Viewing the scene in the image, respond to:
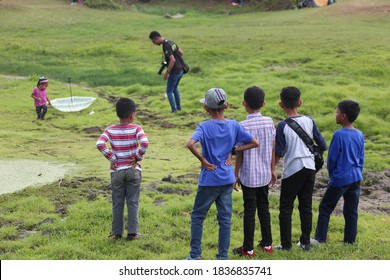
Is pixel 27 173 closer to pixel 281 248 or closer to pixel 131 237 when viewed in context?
pixel 131 237

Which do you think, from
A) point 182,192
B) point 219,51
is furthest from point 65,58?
point 182,192

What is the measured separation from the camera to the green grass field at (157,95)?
696 cm

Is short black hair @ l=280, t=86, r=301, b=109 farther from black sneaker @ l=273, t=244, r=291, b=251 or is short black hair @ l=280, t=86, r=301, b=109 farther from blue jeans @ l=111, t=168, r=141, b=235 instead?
blue jeans @ l=111, t=168, r=141, b=235

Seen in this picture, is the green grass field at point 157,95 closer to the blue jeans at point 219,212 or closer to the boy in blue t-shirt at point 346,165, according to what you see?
the boy in blue t-shirt at point 346,165

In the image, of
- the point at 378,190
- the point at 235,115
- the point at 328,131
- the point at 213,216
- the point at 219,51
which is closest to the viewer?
the point at 213,216

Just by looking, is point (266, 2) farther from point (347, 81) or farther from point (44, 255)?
point (44, 255)

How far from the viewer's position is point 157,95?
17953 mm

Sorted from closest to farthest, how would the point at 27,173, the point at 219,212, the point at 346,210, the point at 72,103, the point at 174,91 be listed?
1. the point at 219,212
2. the point at 346,210
3. the point at 27,173
4. the point at 174,91
5. the point at 72,103

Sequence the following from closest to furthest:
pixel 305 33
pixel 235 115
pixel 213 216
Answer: pixel 213 216 → pixel 235 115 → pixel 305 33

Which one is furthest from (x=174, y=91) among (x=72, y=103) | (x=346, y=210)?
(x=346, y=210)

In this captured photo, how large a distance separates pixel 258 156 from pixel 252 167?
12cm

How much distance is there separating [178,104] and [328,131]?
4.04 meters

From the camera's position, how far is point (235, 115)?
14.8 metres

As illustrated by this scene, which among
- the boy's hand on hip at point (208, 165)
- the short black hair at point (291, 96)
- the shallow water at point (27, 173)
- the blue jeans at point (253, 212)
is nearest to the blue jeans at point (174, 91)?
the shallow water at point (27, 173)
